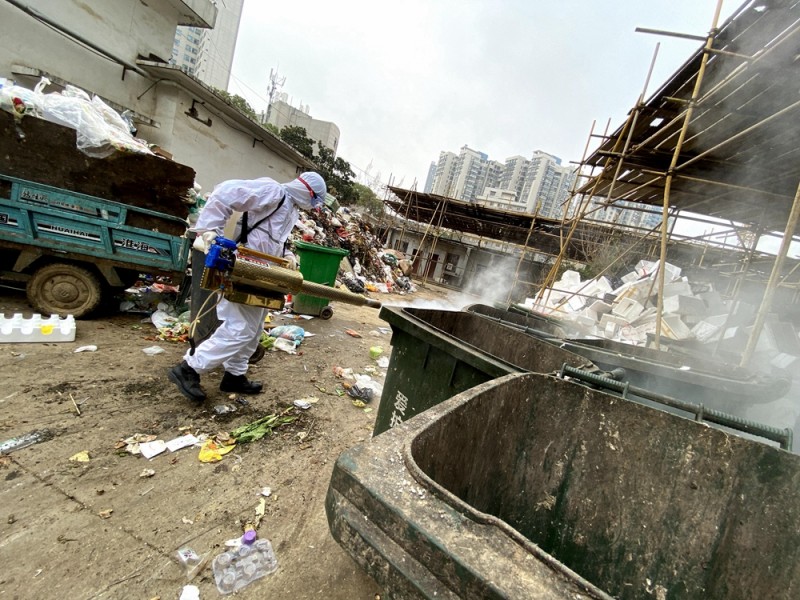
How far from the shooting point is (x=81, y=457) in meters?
1.87

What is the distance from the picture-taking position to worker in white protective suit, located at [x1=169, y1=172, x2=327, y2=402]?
254 cm

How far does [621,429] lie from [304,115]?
44.1 meters

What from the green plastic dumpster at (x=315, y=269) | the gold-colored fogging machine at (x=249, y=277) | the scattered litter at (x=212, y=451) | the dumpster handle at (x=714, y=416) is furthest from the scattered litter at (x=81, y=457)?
the green plastic dumpster at (x=315, y=269)

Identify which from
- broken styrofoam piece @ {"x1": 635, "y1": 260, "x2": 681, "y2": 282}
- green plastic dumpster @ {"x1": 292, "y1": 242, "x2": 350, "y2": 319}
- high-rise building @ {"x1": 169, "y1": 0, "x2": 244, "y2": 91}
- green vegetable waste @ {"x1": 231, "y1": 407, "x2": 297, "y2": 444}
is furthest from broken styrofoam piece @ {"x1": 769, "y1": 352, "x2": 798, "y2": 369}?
high-rise building @ {"x1": 169, "y1": 0, "x2": 244, "y2": 91}

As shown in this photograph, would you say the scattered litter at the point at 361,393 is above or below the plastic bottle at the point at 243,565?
above

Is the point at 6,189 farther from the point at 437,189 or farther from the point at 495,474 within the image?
the point at 437,189

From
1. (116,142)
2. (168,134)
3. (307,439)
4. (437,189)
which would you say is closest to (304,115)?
(437,189)

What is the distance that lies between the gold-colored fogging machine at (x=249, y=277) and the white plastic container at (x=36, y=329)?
1.84 metres

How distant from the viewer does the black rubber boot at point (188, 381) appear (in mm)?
2506

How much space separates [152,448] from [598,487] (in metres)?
2.40

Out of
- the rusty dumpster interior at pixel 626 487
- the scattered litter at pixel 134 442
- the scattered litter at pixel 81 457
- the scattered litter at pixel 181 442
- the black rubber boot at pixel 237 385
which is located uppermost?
the rusty dumpster interior at pixel 626 487

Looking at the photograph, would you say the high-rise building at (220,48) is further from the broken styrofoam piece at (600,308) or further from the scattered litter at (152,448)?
the scattered litter at (152,448)

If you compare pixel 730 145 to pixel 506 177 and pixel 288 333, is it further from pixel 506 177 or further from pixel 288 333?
pixel 506 177

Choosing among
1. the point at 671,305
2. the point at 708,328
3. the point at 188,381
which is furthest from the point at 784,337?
the point at 188,381
